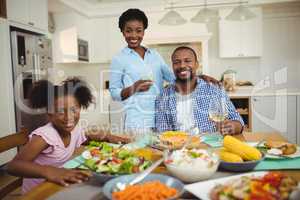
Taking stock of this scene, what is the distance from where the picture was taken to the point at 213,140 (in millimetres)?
1379

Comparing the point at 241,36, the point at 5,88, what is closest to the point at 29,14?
the point at 5,88

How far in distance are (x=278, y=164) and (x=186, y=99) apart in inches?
36.0

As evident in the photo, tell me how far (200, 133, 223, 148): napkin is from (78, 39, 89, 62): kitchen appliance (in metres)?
3.21

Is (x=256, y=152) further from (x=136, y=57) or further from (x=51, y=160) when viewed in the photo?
(x=136, y=57)

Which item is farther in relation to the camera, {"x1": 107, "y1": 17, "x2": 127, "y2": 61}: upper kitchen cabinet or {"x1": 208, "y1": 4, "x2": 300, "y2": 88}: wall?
{"x1": 107, "y1": 17, "x2": 127, "y2": 61}: upper kitchen cabinet

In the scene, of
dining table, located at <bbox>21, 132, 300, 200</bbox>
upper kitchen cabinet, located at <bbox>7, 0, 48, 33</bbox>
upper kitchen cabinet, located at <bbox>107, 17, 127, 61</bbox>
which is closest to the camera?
dining table, located at <bbox>21, 132, 300, 200</bbox>

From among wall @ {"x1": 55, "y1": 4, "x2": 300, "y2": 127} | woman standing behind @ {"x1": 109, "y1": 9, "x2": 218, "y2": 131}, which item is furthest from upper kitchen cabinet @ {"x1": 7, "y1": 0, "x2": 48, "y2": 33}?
woman standing behind @ {"x1": 109, "y1": 9, "x2": 218, "y2": 131}

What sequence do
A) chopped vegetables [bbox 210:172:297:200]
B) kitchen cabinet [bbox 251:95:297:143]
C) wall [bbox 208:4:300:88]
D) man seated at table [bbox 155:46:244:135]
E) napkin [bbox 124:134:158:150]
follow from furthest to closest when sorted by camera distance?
wall [bbox 208:4:300:88] < kitchen cabinet [bbox 251:95:297:143] < man seated at table [bbox 155:46:244:135] < napkin [bbox 124:134:158:150] < chopped vegetables [bbox 210:172:297:200]

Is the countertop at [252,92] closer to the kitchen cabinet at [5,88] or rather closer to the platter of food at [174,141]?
the kitchen cabinet at [5,88]

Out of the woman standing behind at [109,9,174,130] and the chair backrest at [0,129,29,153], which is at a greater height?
the woman standing behind at [109,9,174,130]

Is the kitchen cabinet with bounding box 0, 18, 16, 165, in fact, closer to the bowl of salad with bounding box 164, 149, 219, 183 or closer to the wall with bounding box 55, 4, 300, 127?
the wall with bounding box 55, 4, 300, 127

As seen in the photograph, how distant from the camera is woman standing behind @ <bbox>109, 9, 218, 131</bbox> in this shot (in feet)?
6.05

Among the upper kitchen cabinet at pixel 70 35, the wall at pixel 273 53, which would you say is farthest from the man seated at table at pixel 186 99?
the wall at pixel 273 53

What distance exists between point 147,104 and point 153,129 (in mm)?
172
